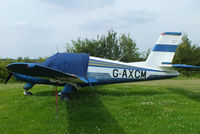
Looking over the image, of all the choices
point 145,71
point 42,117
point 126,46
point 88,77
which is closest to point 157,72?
point 145,71

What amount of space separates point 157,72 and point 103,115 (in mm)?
4498

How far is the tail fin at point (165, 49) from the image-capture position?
8.10 meters

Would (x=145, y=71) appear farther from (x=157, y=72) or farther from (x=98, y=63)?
(x=98, y=63)

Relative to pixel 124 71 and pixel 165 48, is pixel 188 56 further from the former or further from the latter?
pixel 124 71

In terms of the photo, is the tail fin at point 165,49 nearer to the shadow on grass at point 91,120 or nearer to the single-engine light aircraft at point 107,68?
the single-engine light aircraft at point 107,68

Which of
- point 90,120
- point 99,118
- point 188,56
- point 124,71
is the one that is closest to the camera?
point 90,120

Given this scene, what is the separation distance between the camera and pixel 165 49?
8234mm

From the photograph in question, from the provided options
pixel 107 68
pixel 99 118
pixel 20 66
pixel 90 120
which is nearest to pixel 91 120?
pixel 90 120

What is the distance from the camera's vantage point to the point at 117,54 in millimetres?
24422

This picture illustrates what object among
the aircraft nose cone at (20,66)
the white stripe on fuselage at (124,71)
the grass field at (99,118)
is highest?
the aircraft nose cone at (20,66)

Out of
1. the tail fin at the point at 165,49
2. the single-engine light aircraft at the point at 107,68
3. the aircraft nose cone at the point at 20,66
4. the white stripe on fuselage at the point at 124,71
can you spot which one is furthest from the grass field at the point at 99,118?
the tail fin at the point at 165,49

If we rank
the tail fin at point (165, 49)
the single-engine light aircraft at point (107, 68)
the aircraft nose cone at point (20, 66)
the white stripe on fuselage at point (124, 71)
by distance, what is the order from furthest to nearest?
the tail fin at point (165, 49) → the white stripe on fuselage at point (124, 71) → the single-engine light aircraft at point (107, 68) → the aircraft nose cone at point (20, 66)

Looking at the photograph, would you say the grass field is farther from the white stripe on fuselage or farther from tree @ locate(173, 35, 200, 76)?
tree @ locate(173, 35, 200, 76)

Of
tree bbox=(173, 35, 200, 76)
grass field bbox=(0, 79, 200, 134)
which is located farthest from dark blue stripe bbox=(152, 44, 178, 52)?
tree bbox=(173, 35, 200, 76)
